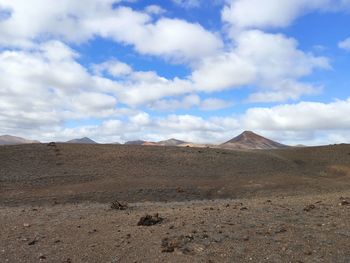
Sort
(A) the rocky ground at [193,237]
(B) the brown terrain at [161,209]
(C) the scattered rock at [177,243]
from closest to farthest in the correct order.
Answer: (A) the rocky ground at [193,237] → (C) the scattered rock at [177,243] → (B) the brown terrain at [161,209]

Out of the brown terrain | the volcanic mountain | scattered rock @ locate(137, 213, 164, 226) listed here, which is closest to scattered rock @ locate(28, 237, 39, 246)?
the brown terrain

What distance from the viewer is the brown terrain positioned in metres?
9.47

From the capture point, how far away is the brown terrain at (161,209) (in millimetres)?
9469

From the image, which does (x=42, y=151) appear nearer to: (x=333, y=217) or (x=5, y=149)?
(x=5, y=149)

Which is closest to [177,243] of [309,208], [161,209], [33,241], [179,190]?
[33,241]

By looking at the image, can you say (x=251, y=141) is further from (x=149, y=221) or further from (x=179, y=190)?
(x=149, y=221)

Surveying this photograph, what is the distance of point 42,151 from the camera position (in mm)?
34344

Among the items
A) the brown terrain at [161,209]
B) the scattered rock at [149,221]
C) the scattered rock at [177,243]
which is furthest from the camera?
the scattered rock at [149,221]

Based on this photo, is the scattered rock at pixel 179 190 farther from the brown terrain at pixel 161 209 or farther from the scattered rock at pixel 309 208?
the scattered rock at pixel 309 208

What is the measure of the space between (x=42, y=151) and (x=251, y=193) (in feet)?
56.7

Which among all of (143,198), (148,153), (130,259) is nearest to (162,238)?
(130,259)

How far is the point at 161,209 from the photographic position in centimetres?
1587

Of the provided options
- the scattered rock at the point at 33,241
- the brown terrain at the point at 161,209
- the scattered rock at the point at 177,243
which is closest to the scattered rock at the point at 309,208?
the brown terrain at the point at 161,209

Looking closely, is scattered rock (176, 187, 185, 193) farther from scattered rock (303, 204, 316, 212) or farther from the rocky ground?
scattered rock (303, 204, 316, 212)
